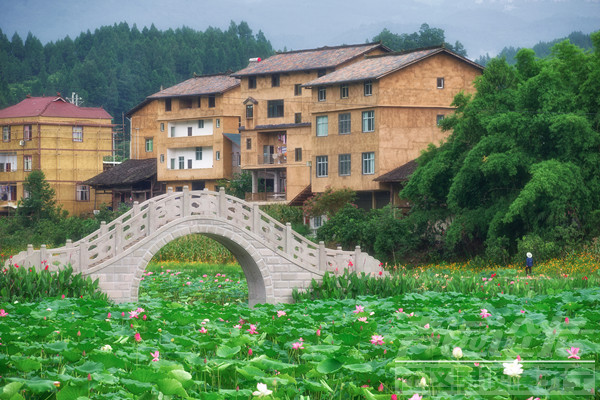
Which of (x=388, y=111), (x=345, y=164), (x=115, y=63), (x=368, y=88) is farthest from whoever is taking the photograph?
(x=115, y=63)

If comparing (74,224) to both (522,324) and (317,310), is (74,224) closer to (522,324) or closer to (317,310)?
(317,310)

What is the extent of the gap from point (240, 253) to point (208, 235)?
3.92ft

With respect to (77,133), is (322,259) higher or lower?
lower

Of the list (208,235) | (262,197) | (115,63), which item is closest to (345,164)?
(262,197)

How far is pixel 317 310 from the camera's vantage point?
17719 mm

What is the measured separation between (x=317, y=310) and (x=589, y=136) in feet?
61.7

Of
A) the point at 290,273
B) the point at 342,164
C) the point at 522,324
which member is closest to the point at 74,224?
the point at 342,164

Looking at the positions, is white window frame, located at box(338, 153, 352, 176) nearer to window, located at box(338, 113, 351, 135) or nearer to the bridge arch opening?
window, located at box(338, 113, 351, 135)

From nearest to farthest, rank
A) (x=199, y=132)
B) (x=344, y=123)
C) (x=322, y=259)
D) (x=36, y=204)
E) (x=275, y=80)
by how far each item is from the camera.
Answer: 1. (x=322, y=259)
2. (x=344, y=123)
3. (x=275, y=80)
4. (x=36, y=204)
5. (x=199, y=132)

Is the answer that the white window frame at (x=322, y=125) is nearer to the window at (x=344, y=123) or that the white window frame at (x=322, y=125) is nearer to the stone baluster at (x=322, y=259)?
the window at (x=344, y=123)

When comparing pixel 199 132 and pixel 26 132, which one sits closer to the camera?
pixel 199 132

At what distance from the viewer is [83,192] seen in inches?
2682

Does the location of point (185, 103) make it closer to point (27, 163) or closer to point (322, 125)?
point (27, 163)

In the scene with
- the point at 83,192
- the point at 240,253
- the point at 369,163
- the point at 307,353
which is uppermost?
the point at 369,163
